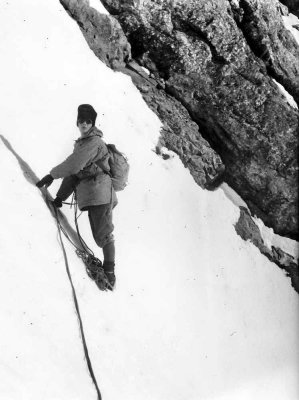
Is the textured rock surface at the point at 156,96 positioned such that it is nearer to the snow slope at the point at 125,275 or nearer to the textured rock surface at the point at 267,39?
the snow slope at the point at 125,275

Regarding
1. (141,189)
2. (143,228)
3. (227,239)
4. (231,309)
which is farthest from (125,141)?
(231,309)

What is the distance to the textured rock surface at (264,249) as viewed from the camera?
13.1 meters

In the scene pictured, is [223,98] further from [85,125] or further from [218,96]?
[85,125]

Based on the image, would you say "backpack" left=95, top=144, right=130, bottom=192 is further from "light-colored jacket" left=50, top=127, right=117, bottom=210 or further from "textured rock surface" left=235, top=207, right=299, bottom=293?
"textured rock surface" left=235, top=207, right=299, bottom=293

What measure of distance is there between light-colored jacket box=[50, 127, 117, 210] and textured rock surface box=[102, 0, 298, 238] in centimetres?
744

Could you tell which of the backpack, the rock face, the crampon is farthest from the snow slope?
the rock face

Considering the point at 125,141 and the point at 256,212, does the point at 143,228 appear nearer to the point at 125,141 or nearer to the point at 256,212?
the point at 125,141

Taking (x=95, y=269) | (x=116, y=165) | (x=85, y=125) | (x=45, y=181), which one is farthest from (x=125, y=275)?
(x=85, y=125)

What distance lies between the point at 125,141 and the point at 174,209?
203cm

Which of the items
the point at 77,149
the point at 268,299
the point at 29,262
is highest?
the point at 77,149

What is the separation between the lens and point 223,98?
14.4 meters

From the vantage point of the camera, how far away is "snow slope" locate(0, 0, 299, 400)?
613cm

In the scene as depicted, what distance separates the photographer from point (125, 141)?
448 inches

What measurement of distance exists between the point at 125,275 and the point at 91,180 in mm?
2015
